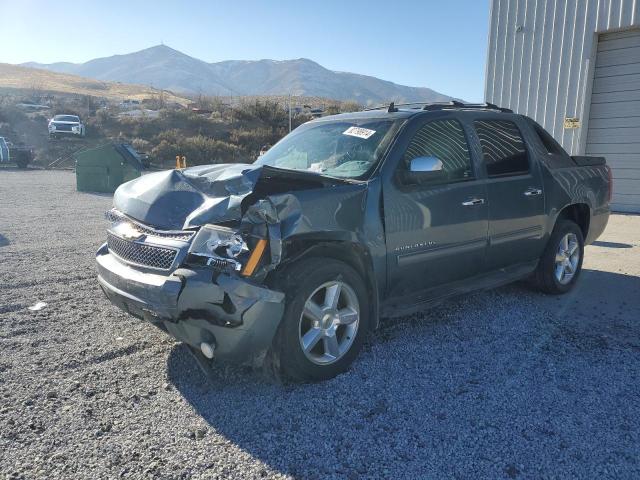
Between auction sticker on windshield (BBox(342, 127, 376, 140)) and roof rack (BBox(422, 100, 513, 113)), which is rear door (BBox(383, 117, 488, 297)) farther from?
auction sticker on windshield (BBox(342, 127, 376, 140))

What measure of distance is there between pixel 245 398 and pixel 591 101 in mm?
11519

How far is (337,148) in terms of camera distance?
430 cm

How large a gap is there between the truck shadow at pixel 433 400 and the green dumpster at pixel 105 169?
13.2m

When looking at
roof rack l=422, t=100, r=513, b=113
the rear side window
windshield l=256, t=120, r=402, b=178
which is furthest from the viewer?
the rear side window

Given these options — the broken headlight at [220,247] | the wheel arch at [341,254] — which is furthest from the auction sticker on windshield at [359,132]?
the broken headlight at [220,247]

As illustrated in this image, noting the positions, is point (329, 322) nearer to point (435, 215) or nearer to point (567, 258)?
point (435, 215)

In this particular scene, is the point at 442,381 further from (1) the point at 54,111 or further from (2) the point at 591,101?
(1) the point at 54,111

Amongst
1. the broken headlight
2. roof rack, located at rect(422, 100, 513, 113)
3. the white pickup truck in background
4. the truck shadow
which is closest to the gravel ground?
the truck shadow

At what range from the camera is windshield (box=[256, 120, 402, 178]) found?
399 cm

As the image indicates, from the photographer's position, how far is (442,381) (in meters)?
3.53

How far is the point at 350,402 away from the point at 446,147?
2.25 meters

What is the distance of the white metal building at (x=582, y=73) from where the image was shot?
11148 millimetres

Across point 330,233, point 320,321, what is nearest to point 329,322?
point 320,321

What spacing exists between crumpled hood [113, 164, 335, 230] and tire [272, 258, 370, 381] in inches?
22.4
